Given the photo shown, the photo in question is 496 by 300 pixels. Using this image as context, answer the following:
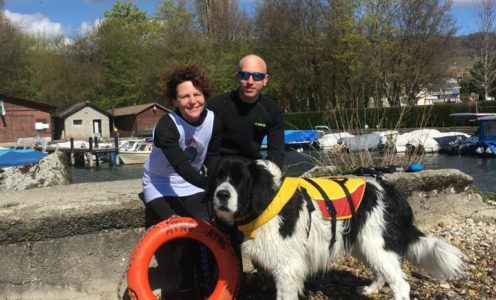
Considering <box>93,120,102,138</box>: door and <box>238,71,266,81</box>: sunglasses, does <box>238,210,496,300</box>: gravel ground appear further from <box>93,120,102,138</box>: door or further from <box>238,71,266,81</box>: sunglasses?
<box>93,120,102,138</box>: door

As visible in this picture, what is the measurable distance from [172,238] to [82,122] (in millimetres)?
62944

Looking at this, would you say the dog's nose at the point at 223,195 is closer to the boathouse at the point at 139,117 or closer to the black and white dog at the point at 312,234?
the black and white dog at the point at 312,234

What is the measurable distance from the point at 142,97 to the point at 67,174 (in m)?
63.2

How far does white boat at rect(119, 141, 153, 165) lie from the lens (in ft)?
154

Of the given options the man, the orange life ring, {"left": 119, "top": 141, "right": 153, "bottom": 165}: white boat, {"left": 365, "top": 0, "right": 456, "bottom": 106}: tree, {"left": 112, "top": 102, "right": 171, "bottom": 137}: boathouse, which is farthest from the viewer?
{"left": 112, "top": 102, "right": 171, "bottom": 137}: boathouse

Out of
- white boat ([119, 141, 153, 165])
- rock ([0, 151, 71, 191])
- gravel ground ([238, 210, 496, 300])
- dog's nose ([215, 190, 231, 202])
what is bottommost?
white boat ([119, 141, 153, 165])

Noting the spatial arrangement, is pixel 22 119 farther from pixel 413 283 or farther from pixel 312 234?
pixel 312 234

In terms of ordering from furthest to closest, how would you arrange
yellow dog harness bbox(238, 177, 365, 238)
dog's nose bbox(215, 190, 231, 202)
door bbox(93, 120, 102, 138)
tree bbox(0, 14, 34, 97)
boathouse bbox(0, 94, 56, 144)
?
door bbox(93, 120, 102, 138) < tree bbox(0, 14, 34, 97) < boathouse bbox(0, 94, 56, 144) < yellow dog harness bbox(238, 177, 365, 238) < dog's nose bbox(215, 190, 231, 202)

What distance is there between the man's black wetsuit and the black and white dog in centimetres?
72

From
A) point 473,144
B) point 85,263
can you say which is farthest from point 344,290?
point 473,144

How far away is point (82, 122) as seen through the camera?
63.7m

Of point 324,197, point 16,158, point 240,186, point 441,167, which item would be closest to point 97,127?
point 16,158

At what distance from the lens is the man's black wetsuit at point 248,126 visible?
465 cm

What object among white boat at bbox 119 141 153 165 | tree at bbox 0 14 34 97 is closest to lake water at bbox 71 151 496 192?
white boat at bbox 119 141 153 165
